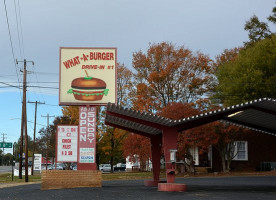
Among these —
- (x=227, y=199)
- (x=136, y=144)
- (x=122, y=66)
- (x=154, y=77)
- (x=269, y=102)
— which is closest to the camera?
(x=227, y=199)

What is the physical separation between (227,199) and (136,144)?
25.9 m

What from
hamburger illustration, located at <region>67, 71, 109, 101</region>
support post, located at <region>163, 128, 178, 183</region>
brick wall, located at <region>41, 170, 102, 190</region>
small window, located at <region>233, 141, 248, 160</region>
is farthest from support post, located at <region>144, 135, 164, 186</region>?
small window, located at <region>233, 141, 248, 160</region>

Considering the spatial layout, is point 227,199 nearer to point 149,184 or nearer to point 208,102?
point 149,184

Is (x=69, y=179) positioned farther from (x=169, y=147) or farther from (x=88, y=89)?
(x=169, y=147)

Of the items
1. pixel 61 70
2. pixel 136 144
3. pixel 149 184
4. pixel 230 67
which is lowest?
pixel 149 184

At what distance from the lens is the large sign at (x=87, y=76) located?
2823cm

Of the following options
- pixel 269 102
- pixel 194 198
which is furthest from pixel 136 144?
pixel 194 198

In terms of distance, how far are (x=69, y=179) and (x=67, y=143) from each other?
3.03 m

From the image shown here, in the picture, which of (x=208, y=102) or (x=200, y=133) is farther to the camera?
(x=208, y=102)

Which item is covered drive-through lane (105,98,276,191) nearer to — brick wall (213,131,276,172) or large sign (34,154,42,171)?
brick wall (213,131,276,172)

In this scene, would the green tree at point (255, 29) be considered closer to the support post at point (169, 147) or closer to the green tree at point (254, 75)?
the green tree at point (254, 75)

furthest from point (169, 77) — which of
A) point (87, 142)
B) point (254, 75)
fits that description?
point (87, 142)

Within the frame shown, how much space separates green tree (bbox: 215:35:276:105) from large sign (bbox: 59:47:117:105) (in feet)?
49.4

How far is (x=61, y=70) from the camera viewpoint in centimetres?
2817
